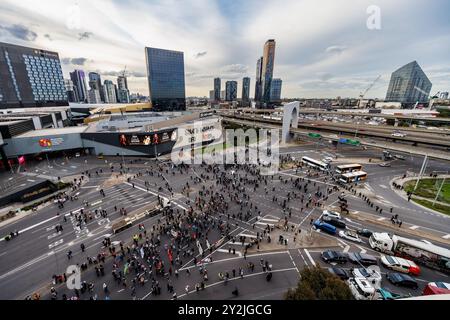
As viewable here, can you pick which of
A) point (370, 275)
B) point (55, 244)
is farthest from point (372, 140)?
point (55, 244)

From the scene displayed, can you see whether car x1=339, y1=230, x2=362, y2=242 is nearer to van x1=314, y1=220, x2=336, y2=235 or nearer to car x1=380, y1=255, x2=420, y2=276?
van x1=314, y1=220, x2=336, y2=235

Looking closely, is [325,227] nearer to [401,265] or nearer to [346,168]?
[401,265]

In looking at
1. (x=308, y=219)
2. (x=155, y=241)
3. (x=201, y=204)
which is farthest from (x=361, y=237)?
(x=155, y=241)

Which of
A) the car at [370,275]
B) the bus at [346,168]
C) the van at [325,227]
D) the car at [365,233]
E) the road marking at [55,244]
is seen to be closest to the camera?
the car at [370,275]

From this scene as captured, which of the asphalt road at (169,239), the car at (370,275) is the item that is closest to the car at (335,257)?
the asphalt road at (169,239)

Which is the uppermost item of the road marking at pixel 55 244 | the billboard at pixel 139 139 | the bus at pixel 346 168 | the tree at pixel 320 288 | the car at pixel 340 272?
the tree at pixel 320 288

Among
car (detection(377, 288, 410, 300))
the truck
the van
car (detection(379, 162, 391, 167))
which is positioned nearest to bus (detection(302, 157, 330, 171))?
car (detection(379, 162, 391, 167))

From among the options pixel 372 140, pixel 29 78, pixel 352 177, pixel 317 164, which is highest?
pixel 29 78

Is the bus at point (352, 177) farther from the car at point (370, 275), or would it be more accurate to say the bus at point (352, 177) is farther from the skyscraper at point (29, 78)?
the skyscraper at point (29, 78)
